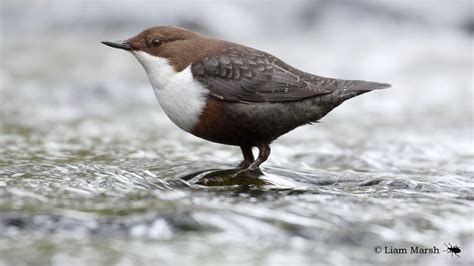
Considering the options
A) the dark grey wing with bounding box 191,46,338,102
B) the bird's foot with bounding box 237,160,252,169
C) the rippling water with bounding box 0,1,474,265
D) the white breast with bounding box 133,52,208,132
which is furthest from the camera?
the bird's foot with bounding box 237,160,252,169

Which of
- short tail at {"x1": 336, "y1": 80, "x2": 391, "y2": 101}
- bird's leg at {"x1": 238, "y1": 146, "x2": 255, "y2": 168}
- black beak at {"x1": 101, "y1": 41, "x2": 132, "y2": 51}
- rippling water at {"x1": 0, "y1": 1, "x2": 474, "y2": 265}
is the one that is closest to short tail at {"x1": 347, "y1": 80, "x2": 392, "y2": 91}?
short tail at {"x1": 336, "y1": 80, "x2": 391, "y2": 101}

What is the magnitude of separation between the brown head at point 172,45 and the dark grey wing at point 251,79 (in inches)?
3.2

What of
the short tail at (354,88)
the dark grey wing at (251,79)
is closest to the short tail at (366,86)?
the short tail at (354,88)

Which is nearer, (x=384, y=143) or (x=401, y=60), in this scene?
(x=384, y=143)

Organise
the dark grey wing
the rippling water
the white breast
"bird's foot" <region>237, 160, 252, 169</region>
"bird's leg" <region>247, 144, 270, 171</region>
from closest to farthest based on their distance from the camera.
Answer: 1. the rippling water
2. the white breast
3. the dark grey wing
4. "bird's leg" <region>247, 144, 270, 171</region>
5. "bird's foot" <region>237, 160, 252, 169</region>

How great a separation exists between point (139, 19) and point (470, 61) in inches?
201

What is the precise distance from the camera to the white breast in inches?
196

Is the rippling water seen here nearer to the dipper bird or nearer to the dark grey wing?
the dipper bird

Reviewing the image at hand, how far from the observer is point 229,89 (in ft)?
16.7

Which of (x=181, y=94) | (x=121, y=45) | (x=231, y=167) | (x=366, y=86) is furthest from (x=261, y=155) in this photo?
(x=121, y=45)

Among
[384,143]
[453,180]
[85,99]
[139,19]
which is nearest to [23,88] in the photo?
[85,99]

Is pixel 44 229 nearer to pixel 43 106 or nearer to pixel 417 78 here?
pixel 43 106

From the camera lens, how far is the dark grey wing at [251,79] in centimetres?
509

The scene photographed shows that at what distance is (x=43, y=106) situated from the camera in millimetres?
8680
